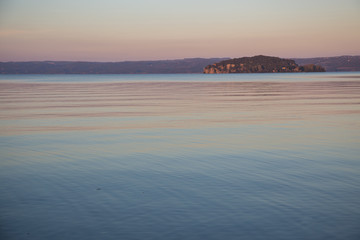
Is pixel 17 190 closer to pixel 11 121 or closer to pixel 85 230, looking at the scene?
pixel 85 230

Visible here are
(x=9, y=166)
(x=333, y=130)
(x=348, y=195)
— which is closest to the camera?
(x=348, y=195)

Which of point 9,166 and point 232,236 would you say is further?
point 9,166

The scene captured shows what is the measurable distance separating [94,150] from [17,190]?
541 cm

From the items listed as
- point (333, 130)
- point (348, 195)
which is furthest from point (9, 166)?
point (333, 130)

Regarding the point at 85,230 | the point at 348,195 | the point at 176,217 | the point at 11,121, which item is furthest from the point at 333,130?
the point at 11,121

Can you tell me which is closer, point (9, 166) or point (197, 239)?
point (197, 239)

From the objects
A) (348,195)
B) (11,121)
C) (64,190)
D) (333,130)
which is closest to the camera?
(348,195)

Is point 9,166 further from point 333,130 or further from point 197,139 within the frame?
point 333,130

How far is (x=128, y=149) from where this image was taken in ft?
52.5

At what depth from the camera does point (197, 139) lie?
702 inches

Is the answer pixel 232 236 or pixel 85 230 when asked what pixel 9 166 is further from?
pixel 232 236

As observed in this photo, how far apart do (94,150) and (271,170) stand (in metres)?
6.93

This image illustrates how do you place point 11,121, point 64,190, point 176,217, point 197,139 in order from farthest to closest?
point 11,121 → point 197,139 → point 64,190 → point 176,217

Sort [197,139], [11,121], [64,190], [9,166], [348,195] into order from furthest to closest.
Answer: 1. [11,121]
2. [197,139]
3. [9,166]
4. [64,190]
5. [348,195]
